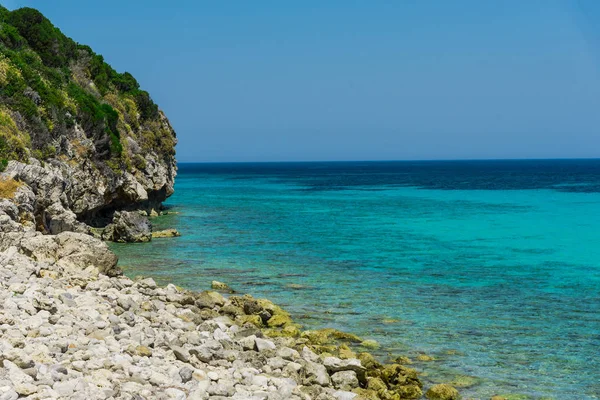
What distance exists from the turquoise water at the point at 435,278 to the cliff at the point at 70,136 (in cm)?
405

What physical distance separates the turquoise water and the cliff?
13.3 feet

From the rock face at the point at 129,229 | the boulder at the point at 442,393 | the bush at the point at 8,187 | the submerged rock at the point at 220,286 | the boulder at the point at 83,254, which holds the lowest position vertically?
the boulder at the point at 442,393

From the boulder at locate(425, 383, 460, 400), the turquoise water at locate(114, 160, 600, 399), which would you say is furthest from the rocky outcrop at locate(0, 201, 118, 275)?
the boulder at locate(425, 383, 460, 400)

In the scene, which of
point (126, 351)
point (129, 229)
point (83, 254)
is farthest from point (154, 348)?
point (129, 229)

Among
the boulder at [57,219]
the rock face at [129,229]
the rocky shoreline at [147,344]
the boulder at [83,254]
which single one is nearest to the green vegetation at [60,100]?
the boulder at [57,219]

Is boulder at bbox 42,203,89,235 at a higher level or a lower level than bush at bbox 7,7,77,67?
lower

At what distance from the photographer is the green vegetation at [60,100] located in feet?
104

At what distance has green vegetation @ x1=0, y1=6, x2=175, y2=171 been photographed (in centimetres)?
3172

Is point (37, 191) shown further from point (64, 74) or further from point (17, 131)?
point (64, 74)

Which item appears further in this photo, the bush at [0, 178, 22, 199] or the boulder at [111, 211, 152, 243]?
the boulder at [111, 211, 152, 243]

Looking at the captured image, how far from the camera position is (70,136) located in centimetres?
3700

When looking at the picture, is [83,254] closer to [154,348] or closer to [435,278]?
[154,348]

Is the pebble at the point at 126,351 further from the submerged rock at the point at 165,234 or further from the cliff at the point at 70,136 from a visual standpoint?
the submerged rock at the point at 165,234

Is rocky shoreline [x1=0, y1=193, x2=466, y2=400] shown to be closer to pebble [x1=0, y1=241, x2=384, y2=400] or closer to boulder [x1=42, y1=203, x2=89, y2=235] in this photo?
pebble [x1=0, y1=241, x2=384, y2=400]
